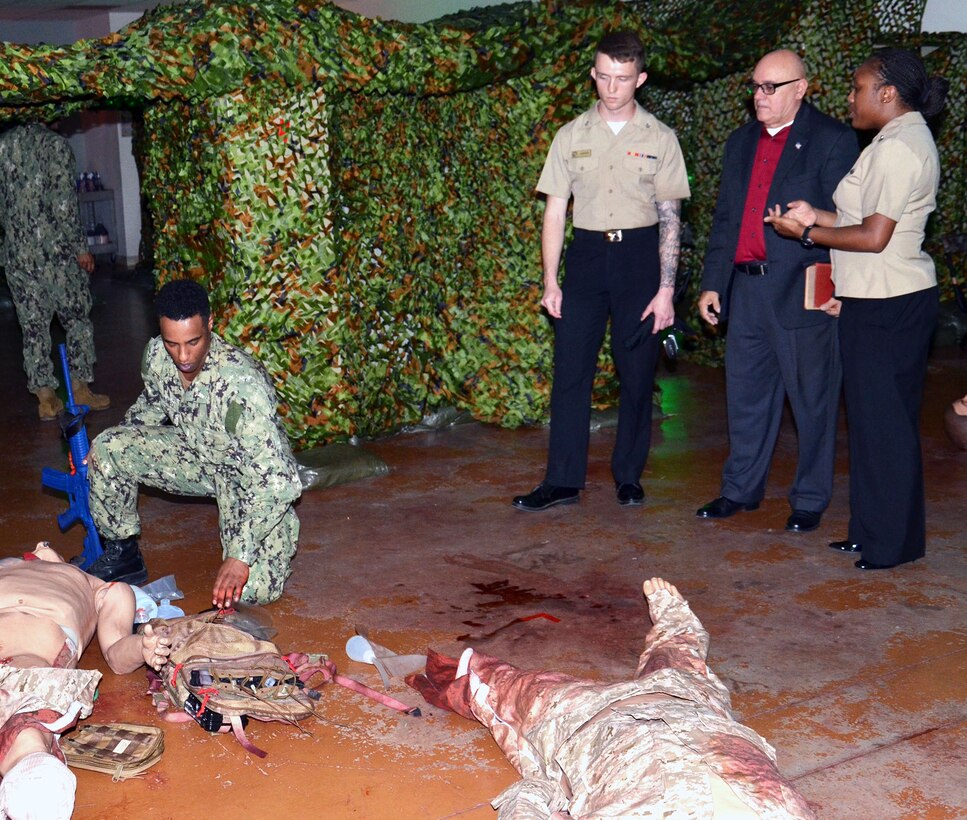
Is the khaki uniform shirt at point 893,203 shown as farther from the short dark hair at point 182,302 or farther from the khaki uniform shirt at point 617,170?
the short dark hair at point 182,302

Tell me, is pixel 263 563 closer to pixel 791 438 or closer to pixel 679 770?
pixel 679 770

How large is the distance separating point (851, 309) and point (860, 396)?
0.35 m

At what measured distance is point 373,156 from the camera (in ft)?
20.7

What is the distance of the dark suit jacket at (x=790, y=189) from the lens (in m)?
4.89

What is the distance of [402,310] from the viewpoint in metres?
6.60

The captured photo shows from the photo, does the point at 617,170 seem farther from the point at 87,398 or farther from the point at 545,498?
the point at 87,398

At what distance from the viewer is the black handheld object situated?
536cm

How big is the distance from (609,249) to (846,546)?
5.44ft

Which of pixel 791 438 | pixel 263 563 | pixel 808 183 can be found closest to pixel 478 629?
pixel 263 563

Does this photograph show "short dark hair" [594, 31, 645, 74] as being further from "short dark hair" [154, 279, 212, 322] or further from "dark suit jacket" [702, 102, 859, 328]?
"short dark hair" [154, 279, 212, 322]

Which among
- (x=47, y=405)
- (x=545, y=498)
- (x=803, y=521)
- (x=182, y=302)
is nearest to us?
(x=182, y=302)

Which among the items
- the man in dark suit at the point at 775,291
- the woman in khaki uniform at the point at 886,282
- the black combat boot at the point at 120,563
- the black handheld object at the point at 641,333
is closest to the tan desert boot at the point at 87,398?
the black combat boot at the point at 120,563

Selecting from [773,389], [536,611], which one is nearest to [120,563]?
[536,611]

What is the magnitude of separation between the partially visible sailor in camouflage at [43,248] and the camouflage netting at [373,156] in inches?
51.3
